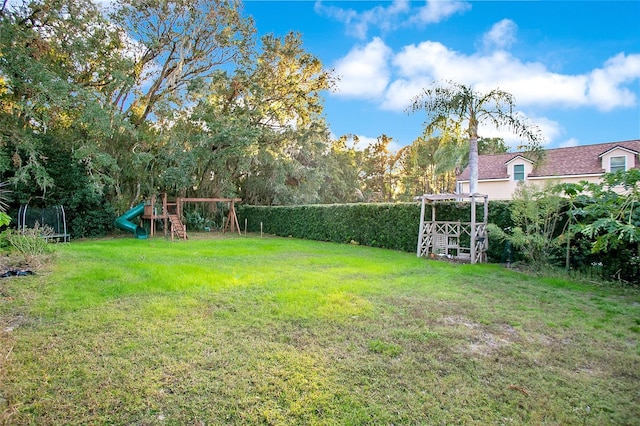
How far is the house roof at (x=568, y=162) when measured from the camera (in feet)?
53.6

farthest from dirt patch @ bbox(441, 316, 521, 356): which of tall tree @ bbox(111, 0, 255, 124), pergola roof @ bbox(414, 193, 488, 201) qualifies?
tall tree @ bbox(111, 0, 255, 124)

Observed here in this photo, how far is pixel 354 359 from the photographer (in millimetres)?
3006

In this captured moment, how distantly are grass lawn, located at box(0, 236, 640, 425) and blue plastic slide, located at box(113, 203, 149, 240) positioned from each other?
8.69m

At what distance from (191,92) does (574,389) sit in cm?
1647

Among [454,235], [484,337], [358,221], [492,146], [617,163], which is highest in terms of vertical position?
[492,146]

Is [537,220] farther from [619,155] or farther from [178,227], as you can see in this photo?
[619,155]

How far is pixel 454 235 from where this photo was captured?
366 inches

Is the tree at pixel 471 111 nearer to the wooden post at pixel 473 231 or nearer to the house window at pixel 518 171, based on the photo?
the wooden post at pixel 473 231

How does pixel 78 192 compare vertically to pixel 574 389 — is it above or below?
above

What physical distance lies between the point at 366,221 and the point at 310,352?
30.8ft

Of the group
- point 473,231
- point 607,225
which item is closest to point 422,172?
point 473,231

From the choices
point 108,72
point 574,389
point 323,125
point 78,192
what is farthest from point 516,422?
point 323,125

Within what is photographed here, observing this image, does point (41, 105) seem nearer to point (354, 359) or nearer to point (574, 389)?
point (354, 359)

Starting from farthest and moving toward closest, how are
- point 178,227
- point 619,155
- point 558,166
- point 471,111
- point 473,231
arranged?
1. point 558,166
2. point 619,155
3. point 178,227
4. point 471,111
5. point 473,231
